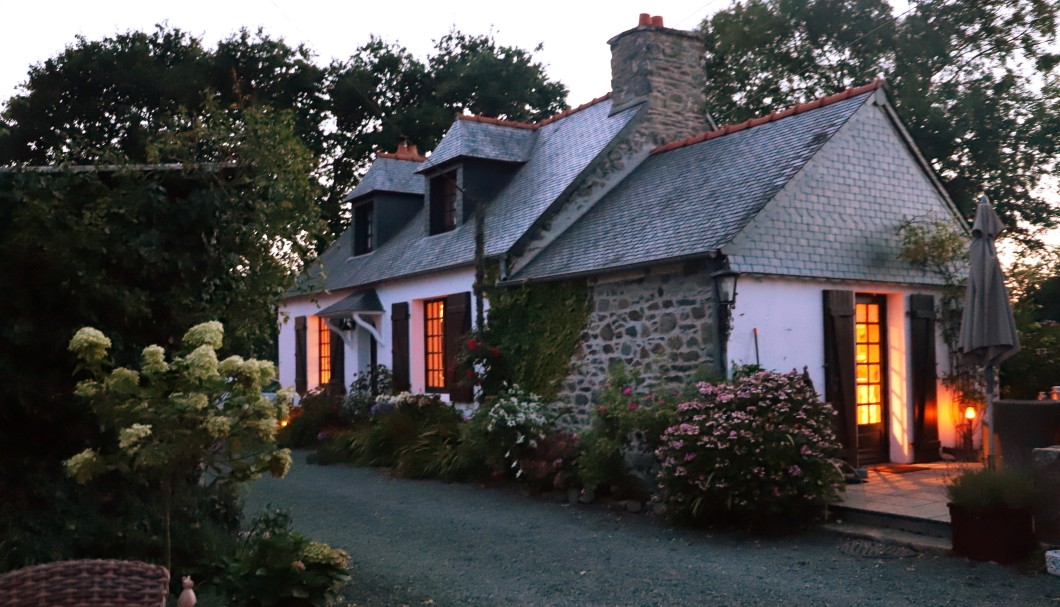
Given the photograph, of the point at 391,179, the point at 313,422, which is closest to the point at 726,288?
the point at 313,422

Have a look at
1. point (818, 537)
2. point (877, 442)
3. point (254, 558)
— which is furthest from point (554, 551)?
point (877, 442)

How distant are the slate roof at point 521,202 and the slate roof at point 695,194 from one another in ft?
2.06

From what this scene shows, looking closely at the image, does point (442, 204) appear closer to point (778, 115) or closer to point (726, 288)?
point (778, 115)

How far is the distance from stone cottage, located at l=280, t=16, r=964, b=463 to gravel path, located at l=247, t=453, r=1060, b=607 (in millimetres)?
2192

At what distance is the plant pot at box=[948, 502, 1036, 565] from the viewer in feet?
21.1

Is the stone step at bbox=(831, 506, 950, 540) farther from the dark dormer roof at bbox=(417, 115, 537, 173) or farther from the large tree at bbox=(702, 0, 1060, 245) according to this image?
the large tree at bbox=(702, 0, 1060, 245)

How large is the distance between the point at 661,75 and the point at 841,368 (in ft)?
17.5

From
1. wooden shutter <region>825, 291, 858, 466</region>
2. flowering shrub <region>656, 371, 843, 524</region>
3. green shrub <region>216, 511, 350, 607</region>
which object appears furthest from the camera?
wooden shutter <region>825, 291, 858, 466</region>

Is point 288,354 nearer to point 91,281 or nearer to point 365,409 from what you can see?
point 365,409

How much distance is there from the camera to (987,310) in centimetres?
808

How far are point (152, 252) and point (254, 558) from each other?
209cm

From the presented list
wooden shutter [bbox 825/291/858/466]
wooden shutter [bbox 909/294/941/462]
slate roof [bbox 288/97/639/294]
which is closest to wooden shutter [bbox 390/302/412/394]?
slate roof [bbox 288/97/639/294]

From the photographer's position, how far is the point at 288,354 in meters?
20.0

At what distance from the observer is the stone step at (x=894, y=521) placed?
7188mm
